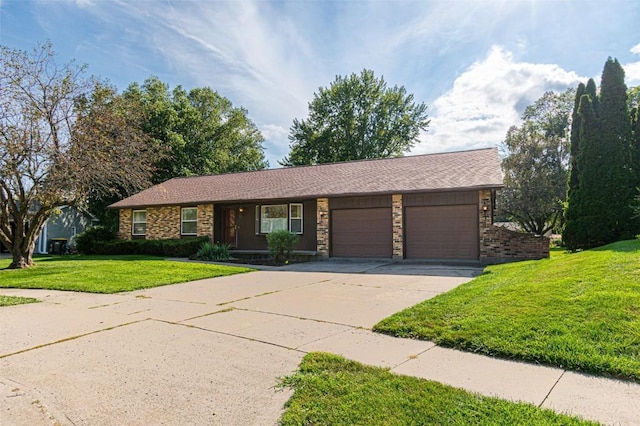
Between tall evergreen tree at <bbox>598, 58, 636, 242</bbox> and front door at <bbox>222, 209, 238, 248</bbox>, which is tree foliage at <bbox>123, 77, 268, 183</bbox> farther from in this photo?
tall evergreen tree at <bbox>598, 58, 636, 242</bbox>

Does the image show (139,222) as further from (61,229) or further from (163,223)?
(61,229)

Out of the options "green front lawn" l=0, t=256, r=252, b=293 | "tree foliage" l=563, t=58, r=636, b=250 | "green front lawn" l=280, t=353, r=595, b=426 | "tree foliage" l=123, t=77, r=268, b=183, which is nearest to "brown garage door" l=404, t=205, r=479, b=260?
"tree foliage" l=563, t=58, r=636, b=250

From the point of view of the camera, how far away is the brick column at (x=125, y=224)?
21.3 m

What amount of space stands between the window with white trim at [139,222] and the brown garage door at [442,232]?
14.3 m

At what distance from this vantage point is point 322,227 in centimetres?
1588

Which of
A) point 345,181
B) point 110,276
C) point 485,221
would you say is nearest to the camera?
point 110,276

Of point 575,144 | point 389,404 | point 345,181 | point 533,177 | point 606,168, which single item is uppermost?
point 575,144

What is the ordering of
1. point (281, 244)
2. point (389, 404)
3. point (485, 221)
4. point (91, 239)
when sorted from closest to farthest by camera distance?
point (389, 404) → point (485, 221) → point (281, 244) → point (91, 239)

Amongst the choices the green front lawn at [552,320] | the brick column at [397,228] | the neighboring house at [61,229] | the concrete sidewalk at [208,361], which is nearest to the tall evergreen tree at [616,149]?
the green front lawn at [552,320]

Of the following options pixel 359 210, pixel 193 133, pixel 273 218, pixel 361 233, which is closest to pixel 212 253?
pixel 273 218

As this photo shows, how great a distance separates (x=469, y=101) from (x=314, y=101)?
20259mm

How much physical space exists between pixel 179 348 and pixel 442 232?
11.1 m

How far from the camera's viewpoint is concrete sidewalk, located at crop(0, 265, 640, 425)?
298 cm

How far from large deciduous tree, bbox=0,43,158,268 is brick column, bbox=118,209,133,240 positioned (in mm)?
7202
